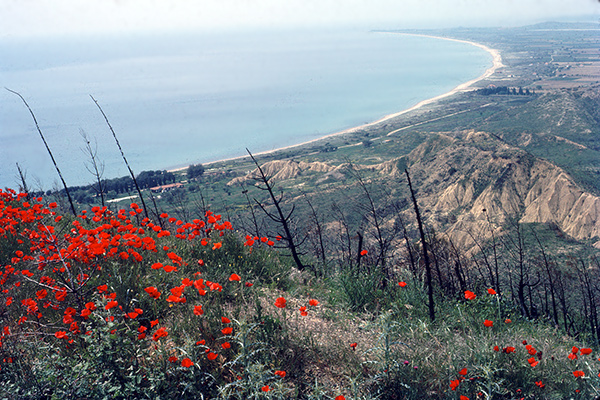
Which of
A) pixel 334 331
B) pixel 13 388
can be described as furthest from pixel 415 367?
pixel 13 388

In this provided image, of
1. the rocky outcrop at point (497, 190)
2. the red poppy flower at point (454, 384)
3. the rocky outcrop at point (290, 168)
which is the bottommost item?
the rocky outcrop at point (497, 190)

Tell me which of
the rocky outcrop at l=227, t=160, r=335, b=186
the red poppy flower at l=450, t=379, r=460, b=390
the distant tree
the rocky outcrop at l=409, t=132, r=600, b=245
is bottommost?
the rocky outcrop at l=409, t=132, r=600, b=245

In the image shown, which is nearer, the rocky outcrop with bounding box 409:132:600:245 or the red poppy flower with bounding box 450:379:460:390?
the red poppy flower with bounding box 450:379:460:390

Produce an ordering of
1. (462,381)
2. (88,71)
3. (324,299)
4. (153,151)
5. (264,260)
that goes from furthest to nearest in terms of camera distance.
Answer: (88,71) < (153,151) < (264,260) < (324,299) < (462,381)

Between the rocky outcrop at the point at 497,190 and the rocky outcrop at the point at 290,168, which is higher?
the rocky outcrop at the point at 290,168

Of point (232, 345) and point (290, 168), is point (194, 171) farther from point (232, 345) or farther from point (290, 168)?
point (232, 345)

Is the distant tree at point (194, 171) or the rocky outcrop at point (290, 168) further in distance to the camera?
the rocky outcrop at point (290, 168)

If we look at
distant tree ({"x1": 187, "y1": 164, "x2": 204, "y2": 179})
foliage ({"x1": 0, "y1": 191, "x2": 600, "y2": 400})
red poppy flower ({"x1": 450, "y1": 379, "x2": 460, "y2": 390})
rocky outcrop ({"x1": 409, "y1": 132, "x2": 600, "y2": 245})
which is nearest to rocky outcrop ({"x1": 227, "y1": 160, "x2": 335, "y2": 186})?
distant tree ({"x1": 187, "y1": 164, "x2": 204, "y2": 179})

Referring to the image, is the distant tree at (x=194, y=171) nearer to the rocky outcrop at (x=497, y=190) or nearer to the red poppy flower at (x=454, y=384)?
the rocky outcrop at (x=497, y=190)

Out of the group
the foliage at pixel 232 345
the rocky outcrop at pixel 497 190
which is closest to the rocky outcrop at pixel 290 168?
the rocky outcrop at pixel 497 190

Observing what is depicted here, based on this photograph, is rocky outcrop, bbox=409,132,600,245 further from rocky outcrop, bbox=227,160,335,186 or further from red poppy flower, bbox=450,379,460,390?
red poppy flower, bbox=450,379,460,390

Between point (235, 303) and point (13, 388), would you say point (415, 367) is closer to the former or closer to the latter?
point (235, 303)
